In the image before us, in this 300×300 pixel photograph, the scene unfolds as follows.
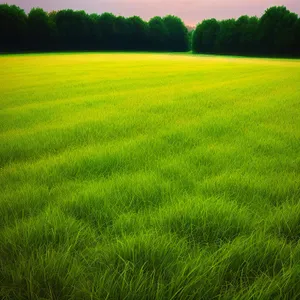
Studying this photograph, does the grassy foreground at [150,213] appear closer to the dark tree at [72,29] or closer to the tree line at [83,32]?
the tree line at [83,32]

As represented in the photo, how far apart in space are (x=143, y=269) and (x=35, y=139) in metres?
3.79

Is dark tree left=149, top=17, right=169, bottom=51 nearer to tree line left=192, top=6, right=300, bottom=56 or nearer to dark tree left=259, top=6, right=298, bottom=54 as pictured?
tree line left=192, top=6, right=300, bottom=56

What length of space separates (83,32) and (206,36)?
38.6m

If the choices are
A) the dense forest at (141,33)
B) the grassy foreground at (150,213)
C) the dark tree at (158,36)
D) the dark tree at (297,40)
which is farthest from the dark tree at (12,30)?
the grassy foreground at (150,213)

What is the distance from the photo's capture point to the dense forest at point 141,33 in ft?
223

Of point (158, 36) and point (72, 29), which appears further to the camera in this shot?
point (158, 36)

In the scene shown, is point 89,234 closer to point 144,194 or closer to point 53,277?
point 53,277

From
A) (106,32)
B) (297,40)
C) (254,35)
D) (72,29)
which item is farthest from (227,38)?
(72,29)

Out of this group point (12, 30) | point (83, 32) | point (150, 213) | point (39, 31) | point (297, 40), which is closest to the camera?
point (150, 213)

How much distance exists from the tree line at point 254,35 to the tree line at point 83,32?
1467cm

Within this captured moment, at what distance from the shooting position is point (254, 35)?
71875 mm

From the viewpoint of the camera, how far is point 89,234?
2.00 metres

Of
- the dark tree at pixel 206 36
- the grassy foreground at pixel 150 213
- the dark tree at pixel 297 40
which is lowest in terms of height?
the grassy foreground at pixel 150 213

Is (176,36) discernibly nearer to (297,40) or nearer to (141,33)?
(141,33)
